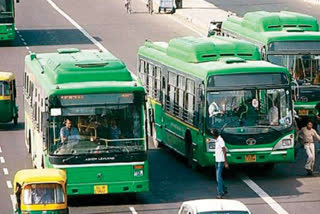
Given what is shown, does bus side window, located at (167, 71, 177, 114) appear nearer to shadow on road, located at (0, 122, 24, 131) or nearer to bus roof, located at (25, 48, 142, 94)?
bus roof, located at (25, 48, 142, 94)

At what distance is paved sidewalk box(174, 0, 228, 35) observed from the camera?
6407 cm

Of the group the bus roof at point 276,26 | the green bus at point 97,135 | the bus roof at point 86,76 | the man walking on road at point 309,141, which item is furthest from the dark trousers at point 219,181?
the bus roof at point 276,26

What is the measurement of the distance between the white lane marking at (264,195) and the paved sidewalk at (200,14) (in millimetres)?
30725

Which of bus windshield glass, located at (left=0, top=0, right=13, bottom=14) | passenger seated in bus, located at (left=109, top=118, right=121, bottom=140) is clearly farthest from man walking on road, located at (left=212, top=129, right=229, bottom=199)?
bus windshield glass, located at (left=0, top=0, right=13, bottom=14)

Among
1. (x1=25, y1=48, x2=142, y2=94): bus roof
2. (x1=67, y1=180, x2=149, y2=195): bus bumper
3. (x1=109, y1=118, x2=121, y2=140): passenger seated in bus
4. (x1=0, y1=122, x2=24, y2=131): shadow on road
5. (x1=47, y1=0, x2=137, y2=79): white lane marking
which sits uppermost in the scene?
(x1=25, y1=48, x2=142, y2=94): bus roof

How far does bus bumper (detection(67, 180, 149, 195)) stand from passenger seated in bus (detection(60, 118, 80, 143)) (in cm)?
101

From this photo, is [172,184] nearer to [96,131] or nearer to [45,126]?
[96,131]

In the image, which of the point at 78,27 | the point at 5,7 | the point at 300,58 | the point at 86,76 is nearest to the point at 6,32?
the point at 5,7

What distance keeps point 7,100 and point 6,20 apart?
19092mm

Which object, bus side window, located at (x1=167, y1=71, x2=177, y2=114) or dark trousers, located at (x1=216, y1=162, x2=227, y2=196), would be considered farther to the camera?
bus side window, located at (x1=167, y1=71, x2=177, y2=114)

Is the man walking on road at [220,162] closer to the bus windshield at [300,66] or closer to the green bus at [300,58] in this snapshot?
the green bus at [300,58]

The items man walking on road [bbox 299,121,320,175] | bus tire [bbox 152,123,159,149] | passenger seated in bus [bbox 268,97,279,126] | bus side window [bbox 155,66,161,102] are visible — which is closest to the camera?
passenger seated in bus [bbox 268,97,279,126]

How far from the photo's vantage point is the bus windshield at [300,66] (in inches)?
1455

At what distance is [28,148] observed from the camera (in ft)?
114
